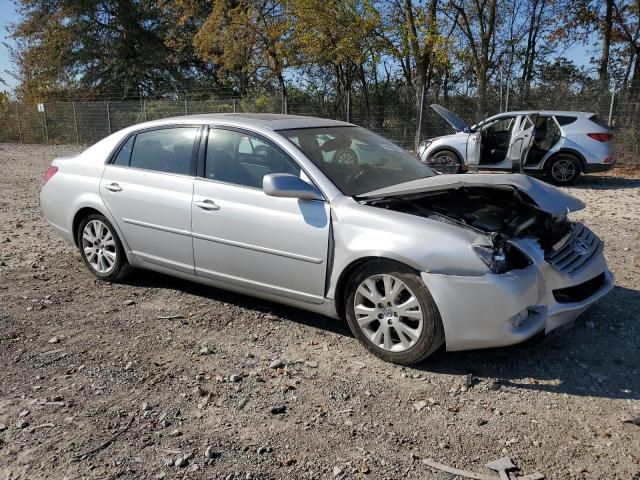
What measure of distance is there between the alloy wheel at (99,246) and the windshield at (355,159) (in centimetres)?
208

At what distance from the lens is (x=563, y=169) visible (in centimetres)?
1130

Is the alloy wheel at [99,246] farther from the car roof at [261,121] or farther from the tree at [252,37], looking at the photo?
the tree at [252,37]

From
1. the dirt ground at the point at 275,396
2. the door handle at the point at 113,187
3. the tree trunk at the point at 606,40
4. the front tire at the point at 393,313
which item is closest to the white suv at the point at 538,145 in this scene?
the dirt ground at the point at 275,396

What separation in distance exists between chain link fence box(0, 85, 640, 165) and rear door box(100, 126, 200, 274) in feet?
41.9

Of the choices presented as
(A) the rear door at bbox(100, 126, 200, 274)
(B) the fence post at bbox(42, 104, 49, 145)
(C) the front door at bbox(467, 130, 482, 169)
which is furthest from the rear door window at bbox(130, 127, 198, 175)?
(B) the fence post at bbox(42, 104, 49, 145)

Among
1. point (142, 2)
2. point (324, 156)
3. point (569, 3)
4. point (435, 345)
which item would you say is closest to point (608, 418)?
point (435, 345)

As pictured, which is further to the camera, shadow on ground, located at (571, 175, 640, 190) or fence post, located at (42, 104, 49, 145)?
fence post, located at (42, 104, 49, 145)

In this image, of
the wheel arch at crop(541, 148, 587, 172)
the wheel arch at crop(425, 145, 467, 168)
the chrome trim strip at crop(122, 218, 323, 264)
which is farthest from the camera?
the wheel arch at crop(425, 145, 467, 168)

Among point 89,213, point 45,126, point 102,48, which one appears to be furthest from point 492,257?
point 102,48

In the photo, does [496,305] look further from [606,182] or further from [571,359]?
[606,182]

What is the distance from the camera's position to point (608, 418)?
303 centimetres

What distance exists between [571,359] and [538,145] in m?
8.76

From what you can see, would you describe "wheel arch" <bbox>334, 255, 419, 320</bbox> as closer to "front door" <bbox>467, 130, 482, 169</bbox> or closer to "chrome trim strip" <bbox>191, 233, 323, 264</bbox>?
"chrome trim strip" <bbox>191, 233, 323, 264</bbox>

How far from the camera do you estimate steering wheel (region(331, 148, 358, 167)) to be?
427 centimetres
